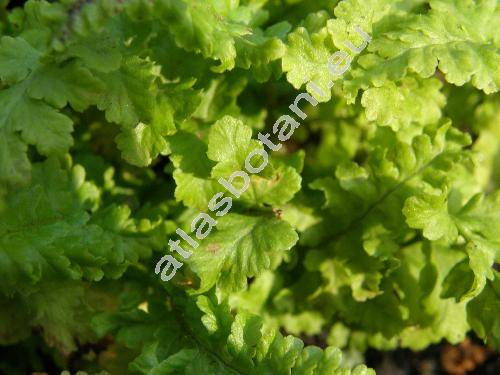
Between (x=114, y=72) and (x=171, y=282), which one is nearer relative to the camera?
(x=114, y=72)

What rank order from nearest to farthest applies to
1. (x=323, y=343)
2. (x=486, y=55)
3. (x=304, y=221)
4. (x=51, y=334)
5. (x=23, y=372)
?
(x=486, y=55)
(x=51, y=334)
(x=304, y=221)
(x=23, y=372)
(x=323, y=343)

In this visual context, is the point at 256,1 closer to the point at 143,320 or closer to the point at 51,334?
the point at 143,320

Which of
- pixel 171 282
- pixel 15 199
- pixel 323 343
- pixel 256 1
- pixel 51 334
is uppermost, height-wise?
pixel 256 1

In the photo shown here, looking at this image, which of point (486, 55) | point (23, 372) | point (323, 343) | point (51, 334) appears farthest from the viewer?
point (323, 343)

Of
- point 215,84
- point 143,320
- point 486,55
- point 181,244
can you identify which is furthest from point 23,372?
point 486,55

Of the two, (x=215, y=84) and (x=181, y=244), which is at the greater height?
(x=215, y=84)

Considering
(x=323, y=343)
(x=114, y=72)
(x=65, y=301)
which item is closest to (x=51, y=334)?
(x=65, y=301)

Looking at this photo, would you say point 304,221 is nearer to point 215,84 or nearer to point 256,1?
point 215,84
